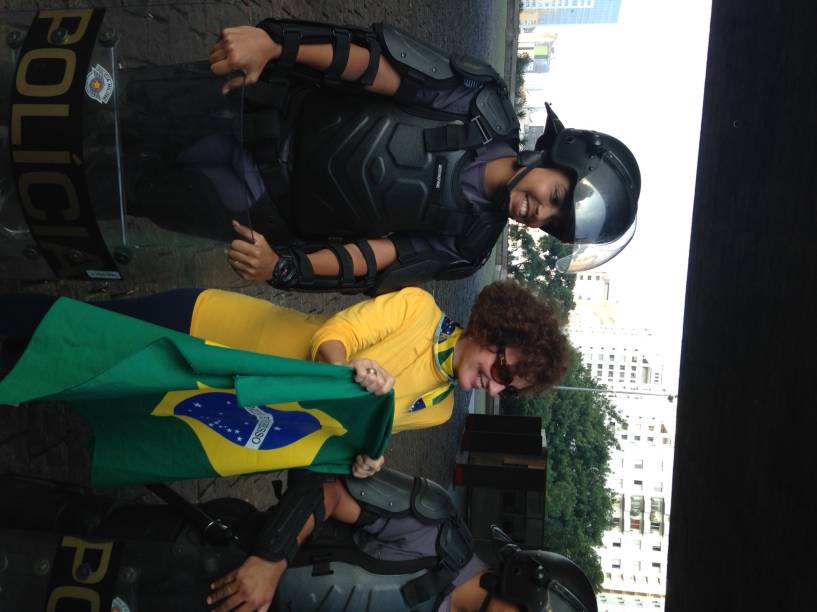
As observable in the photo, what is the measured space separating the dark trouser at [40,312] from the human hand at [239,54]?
734 mm

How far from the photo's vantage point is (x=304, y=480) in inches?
83.7

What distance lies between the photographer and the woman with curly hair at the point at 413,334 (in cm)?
227

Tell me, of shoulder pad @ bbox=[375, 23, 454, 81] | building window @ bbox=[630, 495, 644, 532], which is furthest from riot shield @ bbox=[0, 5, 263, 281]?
building window @ bbox=[630, 495, 644, 532]

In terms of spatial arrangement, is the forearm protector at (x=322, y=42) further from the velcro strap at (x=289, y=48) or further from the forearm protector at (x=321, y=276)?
the forearm protector at (x=321, y=276)

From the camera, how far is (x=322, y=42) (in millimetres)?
2236

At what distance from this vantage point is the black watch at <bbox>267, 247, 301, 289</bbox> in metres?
2.20

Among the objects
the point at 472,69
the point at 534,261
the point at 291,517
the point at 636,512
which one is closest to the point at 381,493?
the point at 291,517

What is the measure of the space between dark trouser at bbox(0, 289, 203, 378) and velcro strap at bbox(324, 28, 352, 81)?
33.1 inches

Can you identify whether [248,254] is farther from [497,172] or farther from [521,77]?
[521,77]

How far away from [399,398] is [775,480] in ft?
4.15

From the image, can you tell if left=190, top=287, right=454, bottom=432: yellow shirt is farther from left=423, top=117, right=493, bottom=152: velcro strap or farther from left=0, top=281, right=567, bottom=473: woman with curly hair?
left=423, top=117, right=493, bottom=152: velcro strap

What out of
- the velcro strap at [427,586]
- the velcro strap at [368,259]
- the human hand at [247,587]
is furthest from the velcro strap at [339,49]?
the velcro strap at [427,586]

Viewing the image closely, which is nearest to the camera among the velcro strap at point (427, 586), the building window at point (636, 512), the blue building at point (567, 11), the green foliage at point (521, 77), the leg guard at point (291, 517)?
the leg guard at point (291, 517)

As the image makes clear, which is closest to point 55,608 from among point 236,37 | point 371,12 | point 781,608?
point 236,37
